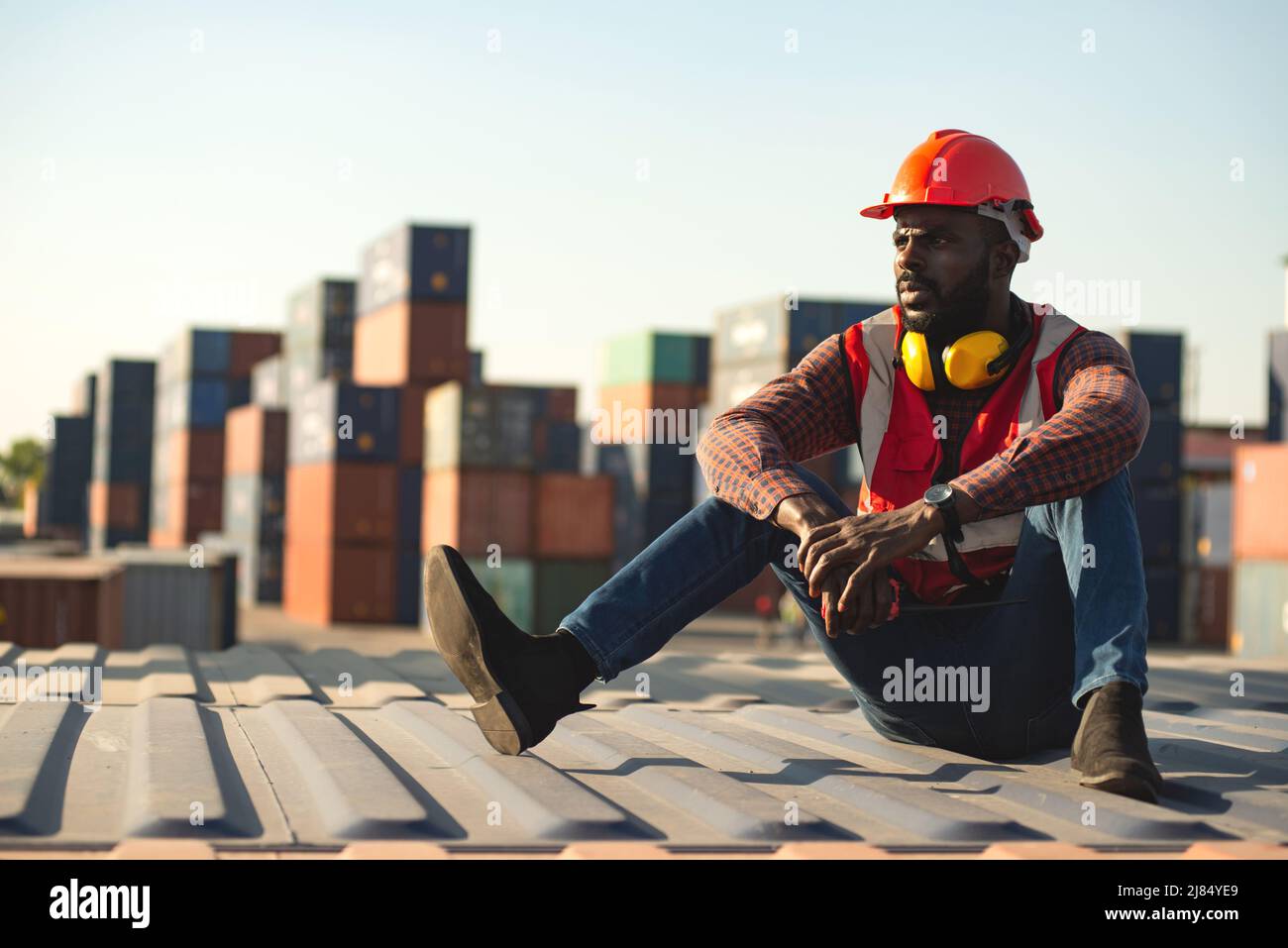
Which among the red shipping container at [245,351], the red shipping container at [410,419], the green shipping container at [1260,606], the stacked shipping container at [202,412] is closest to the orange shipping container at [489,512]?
the red shipping container at [410,419]

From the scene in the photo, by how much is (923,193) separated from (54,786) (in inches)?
102

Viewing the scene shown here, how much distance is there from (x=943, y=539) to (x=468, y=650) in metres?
1.22

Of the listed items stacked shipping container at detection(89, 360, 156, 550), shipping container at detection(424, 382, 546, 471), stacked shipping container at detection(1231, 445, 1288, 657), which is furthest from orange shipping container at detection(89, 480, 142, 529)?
stacked shipping container at detection(1231, 445, 1288, 657)

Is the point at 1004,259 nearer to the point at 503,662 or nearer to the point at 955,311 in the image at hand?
the point at 955,311

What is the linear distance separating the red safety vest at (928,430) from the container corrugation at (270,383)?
39.2 meters

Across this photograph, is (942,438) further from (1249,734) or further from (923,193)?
(1249,734)

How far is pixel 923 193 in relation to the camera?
3.85 m

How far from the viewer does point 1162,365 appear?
33.7m

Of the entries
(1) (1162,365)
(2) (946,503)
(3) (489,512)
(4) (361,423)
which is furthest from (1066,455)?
(1) (1162,365)

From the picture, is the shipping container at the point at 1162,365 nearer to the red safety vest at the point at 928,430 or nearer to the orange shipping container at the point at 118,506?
the red safety vest at the point at 928,430

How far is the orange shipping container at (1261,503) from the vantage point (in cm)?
2544

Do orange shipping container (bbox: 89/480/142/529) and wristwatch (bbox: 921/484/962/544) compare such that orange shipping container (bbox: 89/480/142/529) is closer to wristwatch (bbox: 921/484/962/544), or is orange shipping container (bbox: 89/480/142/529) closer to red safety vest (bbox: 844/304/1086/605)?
red safety vest (bbox: 844/304/1086/605)

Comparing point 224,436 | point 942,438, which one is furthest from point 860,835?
point 224,436

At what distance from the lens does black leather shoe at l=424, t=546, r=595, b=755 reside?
3602mm
